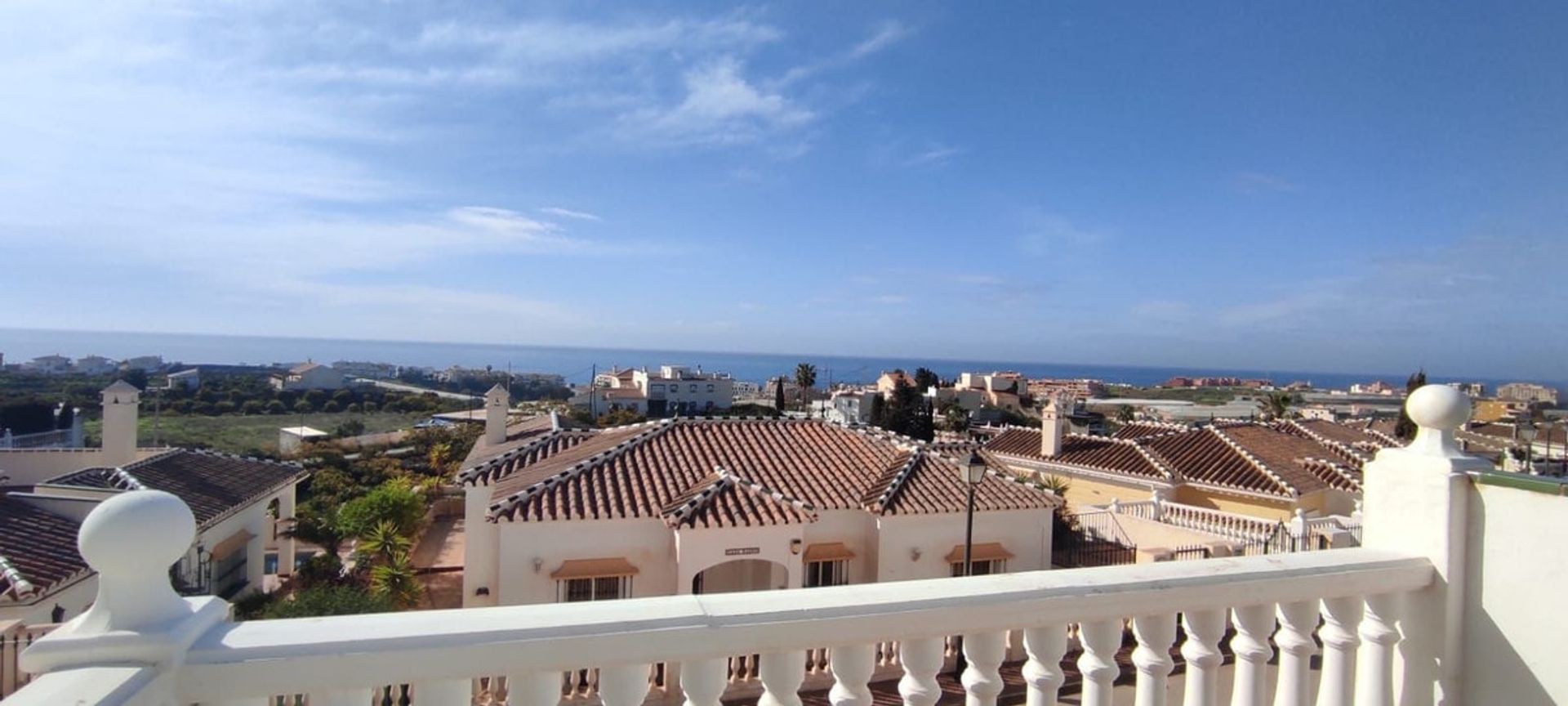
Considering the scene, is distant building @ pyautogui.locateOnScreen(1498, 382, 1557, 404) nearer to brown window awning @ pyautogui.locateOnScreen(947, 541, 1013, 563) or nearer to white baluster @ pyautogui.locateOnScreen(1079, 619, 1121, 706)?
brown window awning @ pyautogui.locateOnScreen(947, 541, 1013, 563)

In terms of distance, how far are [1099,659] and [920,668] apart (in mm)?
528

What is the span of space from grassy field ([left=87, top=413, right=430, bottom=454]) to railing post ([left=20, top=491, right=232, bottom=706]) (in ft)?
119

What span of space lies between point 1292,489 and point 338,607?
1877 cm

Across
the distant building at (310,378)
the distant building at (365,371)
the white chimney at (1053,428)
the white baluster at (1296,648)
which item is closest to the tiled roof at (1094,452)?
the white chimney at (1053,428)

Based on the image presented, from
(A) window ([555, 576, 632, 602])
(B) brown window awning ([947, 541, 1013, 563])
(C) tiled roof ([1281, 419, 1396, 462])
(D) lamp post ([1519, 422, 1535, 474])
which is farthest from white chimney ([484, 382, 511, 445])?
(C) tiled roof ([1281, 419, 1396, 462])

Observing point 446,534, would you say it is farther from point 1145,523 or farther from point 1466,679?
point 1466,679

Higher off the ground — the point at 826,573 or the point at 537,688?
the point at 537,688

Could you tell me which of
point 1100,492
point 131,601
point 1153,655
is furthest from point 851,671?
point 1100,492

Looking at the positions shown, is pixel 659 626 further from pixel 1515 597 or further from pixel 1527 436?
pixel 1527 436

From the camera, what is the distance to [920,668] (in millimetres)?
1902

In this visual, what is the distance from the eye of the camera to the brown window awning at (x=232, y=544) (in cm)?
1339

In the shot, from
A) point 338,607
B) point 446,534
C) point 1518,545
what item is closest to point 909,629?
point 1518,545

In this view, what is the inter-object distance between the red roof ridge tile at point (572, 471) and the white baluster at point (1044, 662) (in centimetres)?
1191

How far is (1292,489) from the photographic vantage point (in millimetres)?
17562
